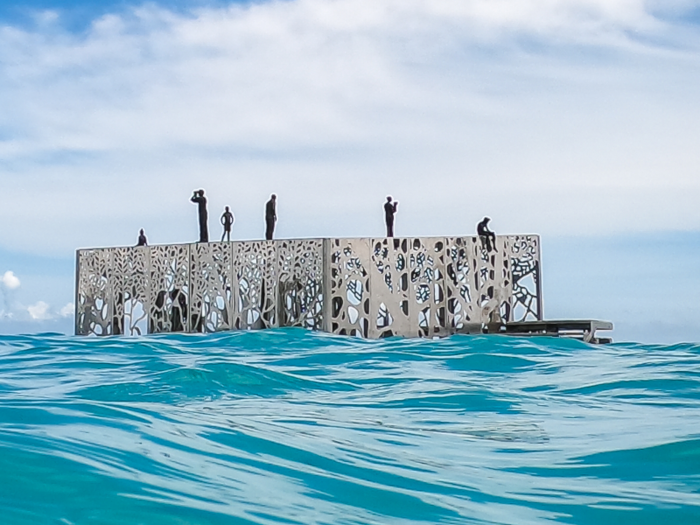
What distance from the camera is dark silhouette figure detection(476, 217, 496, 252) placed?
19453 mm

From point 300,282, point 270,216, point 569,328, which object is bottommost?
point 569,328

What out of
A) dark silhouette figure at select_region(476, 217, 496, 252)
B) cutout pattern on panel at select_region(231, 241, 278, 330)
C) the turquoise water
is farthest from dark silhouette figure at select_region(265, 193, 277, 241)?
the turquoise water

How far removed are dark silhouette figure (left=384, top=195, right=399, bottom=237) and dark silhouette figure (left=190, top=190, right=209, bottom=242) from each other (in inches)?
147

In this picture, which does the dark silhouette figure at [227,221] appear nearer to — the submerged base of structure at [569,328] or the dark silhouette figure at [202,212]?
the dark silhouette figure at [202,212]

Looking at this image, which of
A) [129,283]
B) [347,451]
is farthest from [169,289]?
[347,451]

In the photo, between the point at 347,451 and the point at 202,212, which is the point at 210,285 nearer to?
the point at 202,212

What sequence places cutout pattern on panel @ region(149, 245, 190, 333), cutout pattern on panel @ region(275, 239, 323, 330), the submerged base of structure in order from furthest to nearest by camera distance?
cutout pattern on panel @ region(149, 245, 190, 333) → cutout pattern on panel @ region(275, 239, 323, 330) → the submerged base of structure

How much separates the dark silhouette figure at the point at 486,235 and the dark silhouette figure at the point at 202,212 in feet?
18.7

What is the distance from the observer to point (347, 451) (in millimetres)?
3527

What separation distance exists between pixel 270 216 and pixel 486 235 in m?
4.45

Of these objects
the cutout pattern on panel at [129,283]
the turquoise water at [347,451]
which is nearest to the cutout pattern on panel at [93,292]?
the cutout pattern on panel at [129,283]

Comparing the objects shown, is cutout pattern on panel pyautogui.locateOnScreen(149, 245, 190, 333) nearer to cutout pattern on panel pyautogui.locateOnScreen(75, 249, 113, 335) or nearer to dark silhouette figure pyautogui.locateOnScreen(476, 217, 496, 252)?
cutout pattern on panel pyautogui.locateOnScreen(75, 249, 113, 335)

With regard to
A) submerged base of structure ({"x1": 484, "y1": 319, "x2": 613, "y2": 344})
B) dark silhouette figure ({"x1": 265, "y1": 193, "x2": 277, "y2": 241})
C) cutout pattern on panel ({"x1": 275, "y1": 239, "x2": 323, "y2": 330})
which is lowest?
submerged base of structure ({"x1": 484, "y1": 319, "x2": 613, "y2": 344})

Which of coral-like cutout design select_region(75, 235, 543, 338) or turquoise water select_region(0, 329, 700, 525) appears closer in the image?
turquoise water select_region(0, 329, 700, 525)
